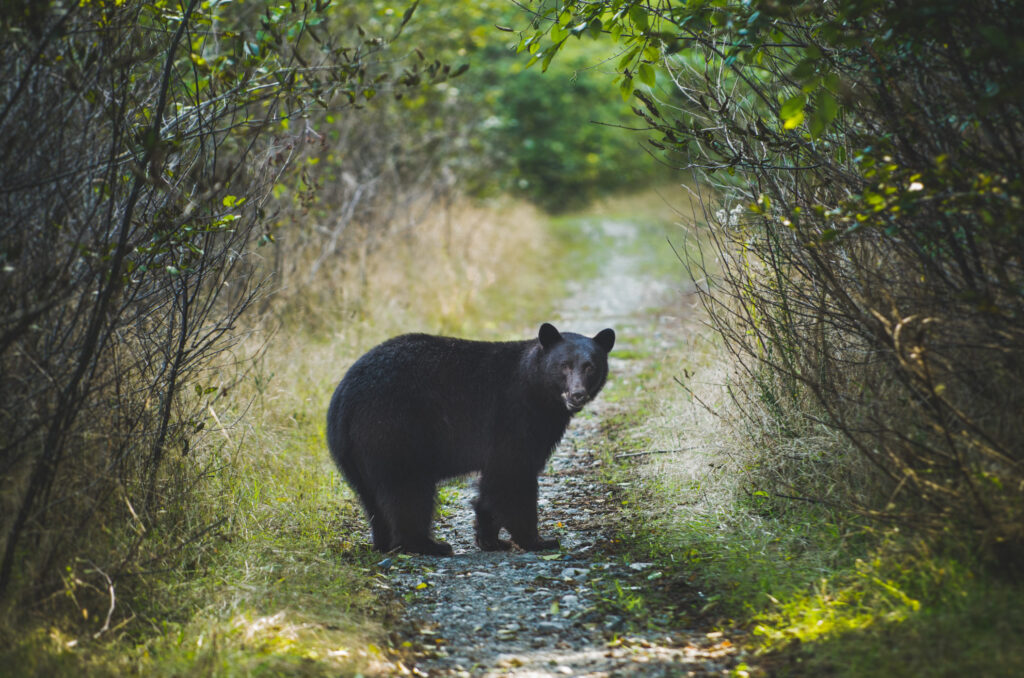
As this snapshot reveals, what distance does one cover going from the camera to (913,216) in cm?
471

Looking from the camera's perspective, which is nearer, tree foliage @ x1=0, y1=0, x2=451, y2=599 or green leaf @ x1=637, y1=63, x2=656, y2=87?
tree foliage @ x1=0, y1=0, x2=451, y2=599

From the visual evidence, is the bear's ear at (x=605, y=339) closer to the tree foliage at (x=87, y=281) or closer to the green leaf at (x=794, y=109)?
the tree foliage at (x=87, y=281)

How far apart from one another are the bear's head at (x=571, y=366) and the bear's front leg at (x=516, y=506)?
2.15ft

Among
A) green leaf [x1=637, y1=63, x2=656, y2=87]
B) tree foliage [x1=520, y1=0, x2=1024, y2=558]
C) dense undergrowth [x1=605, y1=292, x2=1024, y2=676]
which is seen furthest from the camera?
green leaf [x1=637, y1=63, x2=656, y2=87]

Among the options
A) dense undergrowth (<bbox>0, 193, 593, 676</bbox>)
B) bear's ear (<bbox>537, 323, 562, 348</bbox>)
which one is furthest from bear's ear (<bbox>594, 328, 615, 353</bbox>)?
dense undergrowth (<bbox>0, 193, 593, 676</bbox>)

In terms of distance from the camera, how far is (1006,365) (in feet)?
15.2

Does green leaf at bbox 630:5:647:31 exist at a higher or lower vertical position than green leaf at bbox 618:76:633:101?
higher

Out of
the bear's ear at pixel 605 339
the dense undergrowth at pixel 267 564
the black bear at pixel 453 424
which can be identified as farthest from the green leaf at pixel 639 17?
the dense undergrowth at pixel 267 564

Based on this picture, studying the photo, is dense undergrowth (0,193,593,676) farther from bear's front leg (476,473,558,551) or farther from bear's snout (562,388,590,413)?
bear's snout (562,388,590,413)

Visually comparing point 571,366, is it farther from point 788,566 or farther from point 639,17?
point 639,17

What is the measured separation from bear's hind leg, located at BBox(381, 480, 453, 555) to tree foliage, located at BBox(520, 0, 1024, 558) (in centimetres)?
268

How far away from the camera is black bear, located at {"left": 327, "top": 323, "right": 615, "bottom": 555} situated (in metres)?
6.12

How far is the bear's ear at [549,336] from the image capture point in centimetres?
646

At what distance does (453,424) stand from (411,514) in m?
0.70
